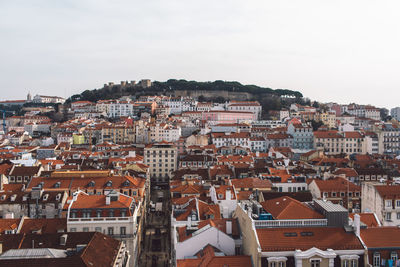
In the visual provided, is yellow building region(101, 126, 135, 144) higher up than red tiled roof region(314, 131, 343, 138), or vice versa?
red tiled roof region(314, 131, 343, 138)

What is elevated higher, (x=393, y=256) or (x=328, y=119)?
(x=328, y=119)

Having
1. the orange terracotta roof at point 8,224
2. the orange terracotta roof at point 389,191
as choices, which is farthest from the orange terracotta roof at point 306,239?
the orange terracotta roof at point 8,224

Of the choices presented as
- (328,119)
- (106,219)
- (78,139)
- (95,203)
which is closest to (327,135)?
(328,119)

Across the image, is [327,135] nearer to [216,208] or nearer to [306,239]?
[216,208]

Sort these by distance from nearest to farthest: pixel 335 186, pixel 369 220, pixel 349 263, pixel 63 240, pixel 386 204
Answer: pixel 349 263
pixel 63 240
pixel 369 220
pixel 386 204
pixel 335 186

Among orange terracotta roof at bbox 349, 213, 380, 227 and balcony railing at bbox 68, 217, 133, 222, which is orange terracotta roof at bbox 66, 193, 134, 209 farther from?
orange terracotta roof at bbox 349, 213, 380, 227

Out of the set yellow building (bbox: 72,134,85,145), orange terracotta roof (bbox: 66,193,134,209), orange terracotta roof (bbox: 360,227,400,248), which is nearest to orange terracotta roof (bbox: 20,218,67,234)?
orange terracotta roof (bbox: 66,193,134,209)

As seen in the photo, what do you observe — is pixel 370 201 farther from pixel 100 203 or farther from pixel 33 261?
pixel 33 261

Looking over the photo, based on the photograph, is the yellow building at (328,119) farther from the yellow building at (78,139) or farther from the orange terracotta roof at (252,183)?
→ the orange terracotta roof at (252,183)

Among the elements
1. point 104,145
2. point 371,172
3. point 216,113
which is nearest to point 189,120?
point 216,113
